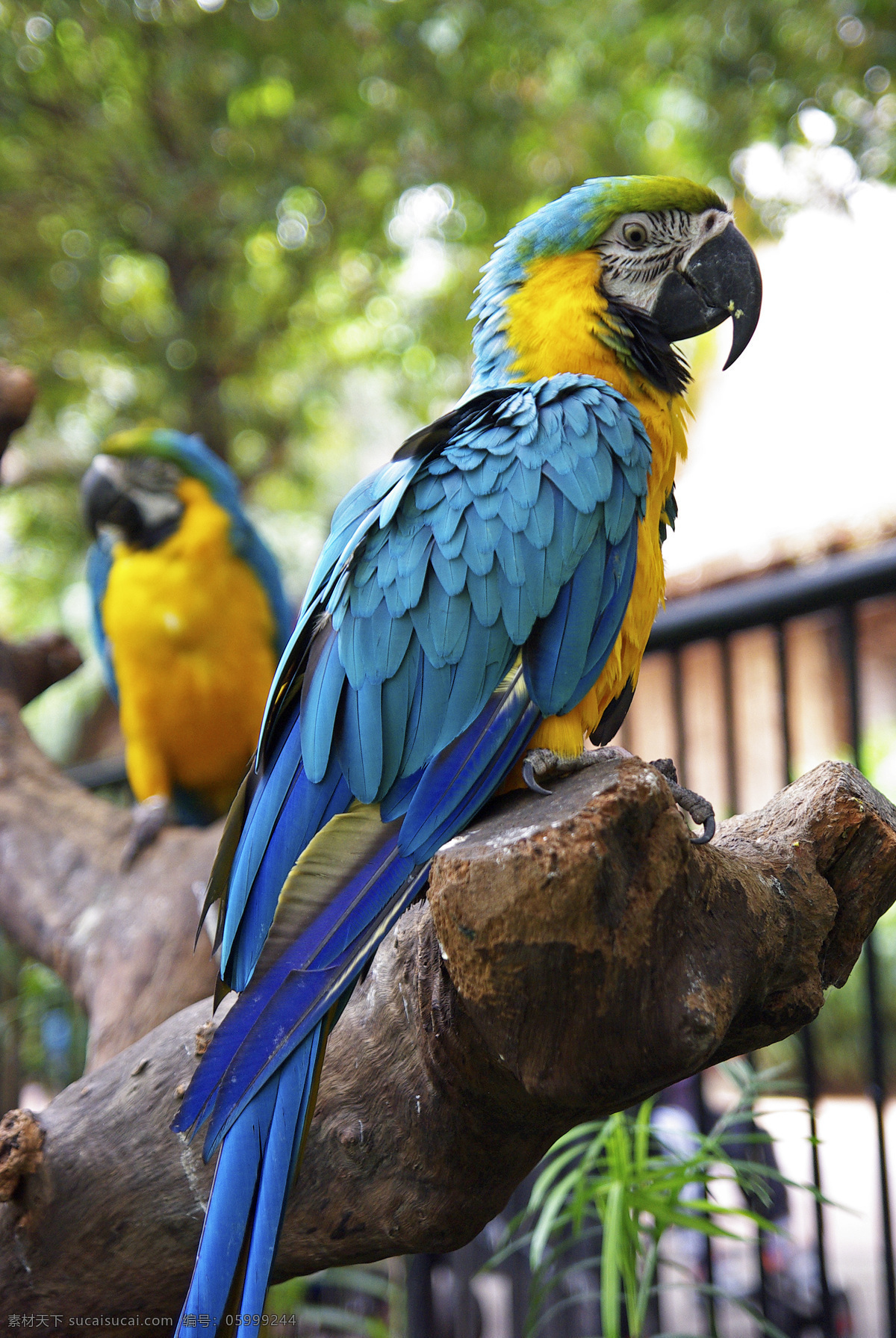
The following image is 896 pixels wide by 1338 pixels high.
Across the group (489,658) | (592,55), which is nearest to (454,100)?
(592,55)

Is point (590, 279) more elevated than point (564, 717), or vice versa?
point (590, 279)

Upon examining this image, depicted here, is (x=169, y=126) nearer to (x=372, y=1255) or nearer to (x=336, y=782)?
(x=336, y=782)

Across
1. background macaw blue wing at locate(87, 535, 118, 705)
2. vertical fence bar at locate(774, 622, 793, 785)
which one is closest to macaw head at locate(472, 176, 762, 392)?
vertical fence bar at locate(774, 622, 793, 785)

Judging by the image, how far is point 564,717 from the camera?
4.02ft

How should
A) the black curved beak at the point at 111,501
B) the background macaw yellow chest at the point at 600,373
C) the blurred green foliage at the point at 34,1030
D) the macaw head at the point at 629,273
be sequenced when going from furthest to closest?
the blurred green foliage at the point at 34,1030 → the black curved beak at the point at 111,501 → the macaw head at the point at 629,273 → the background macaw yellow chest at the point at 600,373

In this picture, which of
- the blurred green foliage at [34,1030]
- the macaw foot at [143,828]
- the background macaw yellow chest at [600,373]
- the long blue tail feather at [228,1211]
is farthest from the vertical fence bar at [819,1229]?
the blurred green foliage at [34,1030]

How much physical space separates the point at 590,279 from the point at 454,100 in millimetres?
3316

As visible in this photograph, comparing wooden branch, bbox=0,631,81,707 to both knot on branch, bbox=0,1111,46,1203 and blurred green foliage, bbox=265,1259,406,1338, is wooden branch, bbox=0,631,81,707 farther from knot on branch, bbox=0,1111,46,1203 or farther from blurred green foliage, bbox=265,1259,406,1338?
knot on branch, bbox=0,1111,46,1203

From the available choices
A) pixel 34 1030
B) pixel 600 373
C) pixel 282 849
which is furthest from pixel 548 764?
pixel 34 1030

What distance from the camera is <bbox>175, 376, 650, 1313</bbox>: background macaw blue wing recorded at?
101 centimetres

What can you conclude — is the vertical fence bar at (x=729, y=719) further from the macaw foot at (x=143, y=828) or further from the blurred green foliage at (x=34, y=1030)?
the blurred green foliage at (x=34, y=1030)

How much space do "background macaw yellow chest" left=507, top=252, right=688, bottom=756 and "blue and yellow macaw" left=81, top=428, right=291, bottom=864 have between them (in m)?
1.50

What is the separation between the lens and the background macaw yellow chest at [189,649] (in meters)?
2.75

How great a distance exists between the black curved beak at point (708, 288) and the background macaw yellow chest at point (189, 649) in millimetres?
1602
